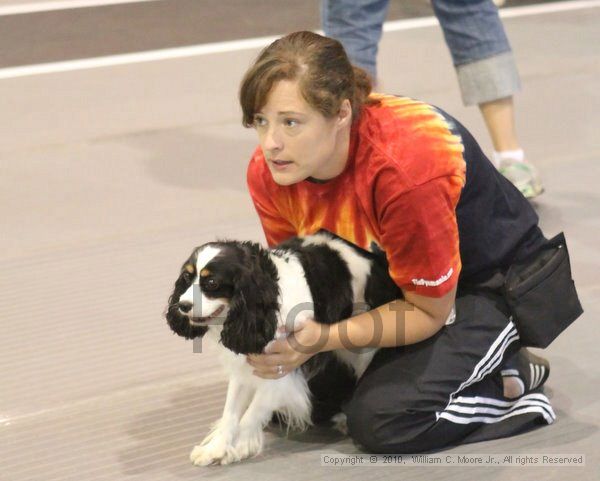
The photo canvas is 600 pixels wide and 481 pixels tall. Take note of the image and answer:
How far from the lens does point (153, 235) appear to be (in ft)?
11.1

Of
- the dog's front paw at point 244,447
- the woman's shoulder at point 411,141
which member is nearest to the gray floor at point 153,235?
the dog's front paw at point 244,447

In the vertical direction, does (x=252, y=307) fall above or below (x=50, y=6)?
below

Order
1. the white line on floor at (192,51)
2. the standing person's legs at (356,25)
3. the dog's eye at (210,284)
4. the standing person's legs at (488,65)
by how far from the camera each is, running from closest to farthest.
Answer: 1. the dog's eye at (210,284)
2. the standing person's legs at (356,25)
3. the standing person's legs at (488,65)
4. the white line on floor at (192,51)

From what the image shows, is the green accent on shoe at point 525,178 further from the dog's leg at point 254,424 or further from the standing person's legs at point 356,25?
the dog's leg at point 254,424

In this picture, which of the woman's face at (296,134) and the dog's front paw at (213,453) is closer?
the woman's face at (296,134)

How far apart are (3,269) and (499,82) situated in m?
1.83

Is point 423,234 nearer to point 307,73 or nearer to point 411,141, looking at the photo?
point 411,141

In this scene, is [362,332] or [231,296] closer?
[231,296]

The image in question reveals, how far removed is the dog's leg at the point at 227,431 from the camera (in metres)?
2.22

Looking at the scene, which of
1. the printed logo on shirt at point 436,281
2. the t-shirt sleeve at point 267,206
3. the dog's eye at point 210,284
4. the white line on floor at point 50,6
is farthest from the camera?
the white line on floor at point 50,6

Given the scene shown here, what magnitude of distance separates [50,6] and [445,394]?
4742 millimetres

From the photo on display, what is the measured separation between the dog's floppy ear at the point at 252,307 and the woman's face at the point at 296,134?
19 cm

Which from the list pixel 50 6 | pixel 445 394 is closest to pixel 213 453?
pixel 445 394

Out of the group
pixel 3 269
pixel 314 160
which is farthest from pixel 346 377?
pixel 3 269
